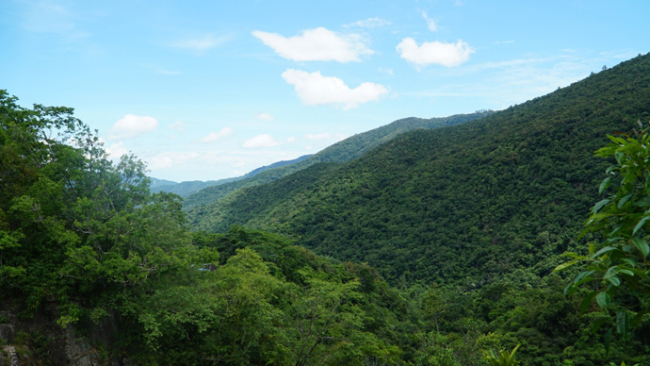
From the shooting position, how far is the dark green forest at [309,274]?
767 centimetres

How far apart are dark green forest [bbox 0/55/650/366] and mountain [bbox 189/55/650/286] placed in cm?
36

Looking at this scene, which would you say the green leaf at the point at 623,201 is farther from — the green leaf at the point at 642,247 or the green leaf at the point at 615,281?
the green leaf at the point at 615,281

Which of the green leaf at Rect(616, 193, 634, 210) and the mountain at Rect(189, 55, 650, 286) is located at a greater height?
the green leaf at Rect(616, 193, 634, 210)

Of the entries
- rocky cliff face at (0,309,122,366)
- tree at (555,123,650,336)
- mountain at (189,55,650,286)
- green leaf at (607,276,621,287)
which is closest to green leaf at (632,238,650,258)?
tree at (555,123,650,336)

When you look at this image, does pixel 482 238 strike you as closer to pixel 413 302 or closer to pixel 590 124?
pixel 413 302

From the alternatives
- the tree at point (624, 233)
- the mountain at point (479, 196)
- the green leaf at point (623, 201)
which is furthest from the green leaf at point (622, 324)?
the mountain at point (479, 196)

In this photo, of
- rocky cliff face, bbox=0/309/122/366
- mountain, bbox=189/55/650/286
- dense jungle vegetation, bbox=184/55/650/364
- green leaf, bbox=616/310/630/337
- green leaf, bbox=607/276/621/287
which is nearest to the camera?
green leaf, bbox=607/276/621/287

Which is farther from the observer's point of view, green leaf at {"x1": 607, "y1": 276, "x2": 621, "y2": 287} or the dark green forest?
the dark green forest

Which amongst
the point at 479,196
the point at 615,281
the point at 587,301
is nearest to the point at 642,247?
the point at 615,281

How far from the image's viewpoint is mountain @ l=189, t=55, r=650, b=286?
159 feet

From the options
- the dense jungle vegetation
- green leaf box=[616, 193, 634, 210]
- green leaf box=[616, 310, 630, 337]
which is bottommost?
the dense jungle vegetation

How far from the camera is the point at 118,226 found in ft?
38.3

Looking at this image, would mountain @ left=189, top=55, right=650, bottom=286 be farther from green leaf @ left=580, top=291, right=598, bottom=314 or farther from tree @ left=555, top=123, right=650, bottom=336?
green leaf @ left=580, top=291, right=598, bottom=314

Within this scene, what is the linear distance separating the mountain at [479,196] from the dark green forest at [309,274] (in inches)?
14.0
